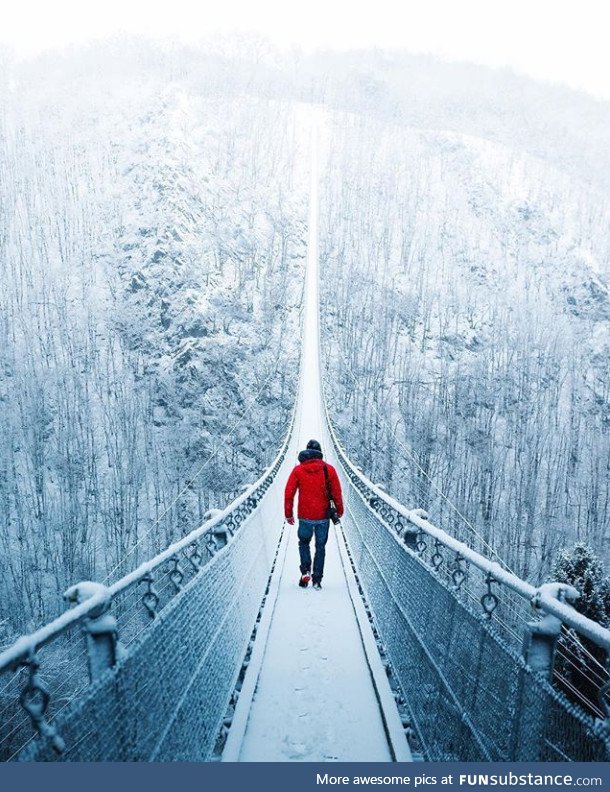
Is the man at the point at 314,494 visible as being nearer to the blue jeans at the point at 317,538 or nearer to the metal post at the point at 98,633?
the blue jeans at the point at 317,538

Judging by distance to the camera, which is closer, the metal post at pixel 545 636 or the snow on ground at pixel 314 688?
the metal post at pixel 545 636

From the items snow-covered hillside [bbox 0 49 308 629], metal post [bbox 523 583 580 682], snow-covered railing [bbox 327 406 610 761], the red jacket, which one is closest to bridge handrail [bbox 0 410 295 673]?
snow-covered railing [bbox 327 406 610 761]

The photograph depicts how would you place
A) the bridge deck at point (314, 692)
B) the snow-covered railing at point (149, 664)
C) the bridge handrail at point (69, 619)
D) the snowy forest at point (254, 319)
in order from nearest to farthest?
the bridge handrail at point (69, 619), the snow-covered railing at point (149, 664), the bridge deck at point (314, 692), the snowy forest at point (254, 319)

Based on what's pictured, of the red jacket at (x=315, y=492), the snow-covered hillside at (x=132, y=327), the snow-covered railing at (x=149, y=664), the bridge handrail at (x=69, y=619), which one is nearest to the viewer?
the bridge handrail at (x=69, y=619)

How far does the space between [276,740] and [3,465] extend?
40027 millimetres

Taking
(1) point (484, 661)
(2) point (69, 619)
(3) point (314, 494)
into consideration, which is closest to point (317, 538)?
(3) point (314, 494)

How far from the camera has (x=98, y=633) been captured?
182cm

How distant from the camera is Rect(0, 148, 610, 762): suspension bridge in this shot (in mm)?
1659

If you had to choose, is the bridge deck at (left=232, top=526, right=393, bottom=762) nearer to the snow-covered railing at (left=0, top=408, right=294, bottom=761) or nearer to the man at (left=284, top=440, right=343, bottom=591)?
the snow-covered railing at (left=0, top=408, right=294, bottom=761)

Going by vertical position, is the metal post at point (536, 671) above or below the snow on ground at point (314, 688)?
above

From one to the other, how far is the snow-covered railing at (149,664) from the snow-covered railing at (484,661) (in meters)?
1.16

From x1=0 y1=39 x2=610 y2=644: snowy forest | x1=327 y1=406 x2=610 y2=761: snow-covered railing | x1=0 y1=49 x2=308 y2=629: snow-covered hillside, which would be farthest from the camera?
x1=0 y1=39 x2=610 y2=644: snowy forest

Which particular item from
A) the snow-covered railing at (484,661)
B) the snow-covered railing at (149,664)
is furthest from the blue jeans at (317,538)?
the snow-covered railing at (149,664)

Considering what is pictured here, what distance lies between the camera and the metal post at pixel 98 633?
5.94 ft
